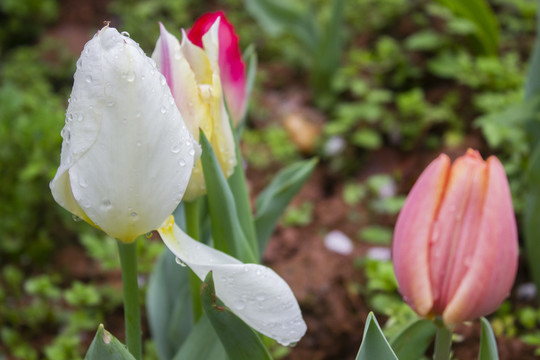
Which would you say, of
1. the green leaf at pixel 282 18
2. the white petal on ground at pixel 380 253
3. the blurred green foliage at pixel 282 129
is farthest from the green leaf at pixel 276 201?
the green leaf at pixel 282 18

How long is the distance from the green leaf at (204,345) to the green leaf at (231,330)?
0.24ft

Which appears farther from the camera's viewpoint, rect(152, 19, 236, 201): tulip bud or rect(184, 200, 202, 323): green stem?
rect(184, 200, 202, 323): green stem

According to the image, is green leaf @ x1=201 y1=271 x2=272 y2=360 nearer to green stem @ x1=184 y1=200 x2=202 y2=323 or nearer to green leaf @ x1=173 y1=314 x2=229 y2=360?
green leaf @ x1=173 y1=314 x2=229 y2=360

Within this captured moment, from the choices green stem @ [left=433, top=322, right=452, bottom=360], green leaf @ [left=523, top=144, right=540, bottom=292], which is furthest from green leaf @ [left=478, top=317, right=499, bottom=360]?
green leaf @ [left=523, top=144, right=540, bottom=292]

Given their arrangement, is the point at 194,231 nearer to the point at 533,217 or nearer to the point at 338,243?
the point at 533,217

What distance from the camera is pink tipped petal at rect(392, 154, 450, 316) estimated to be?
665 mm

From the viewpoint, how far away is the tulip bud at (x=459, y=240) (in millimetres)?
640

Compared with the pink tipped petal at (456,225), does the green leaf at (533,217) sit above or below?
below

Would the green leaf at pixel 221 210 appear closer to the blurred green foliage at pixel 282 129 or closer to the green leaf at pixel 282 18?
the blurred green foliage at pixel 282 129

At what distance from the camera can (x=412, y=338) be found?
0.86m

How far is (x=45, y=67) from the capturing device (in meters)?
2.70

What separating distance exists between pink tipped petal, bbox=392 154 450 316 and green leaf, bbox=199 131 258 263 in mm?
257

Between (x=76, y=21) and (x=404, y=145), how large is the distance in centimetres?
184

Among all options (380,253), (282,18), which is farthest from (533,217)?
(282,18)
